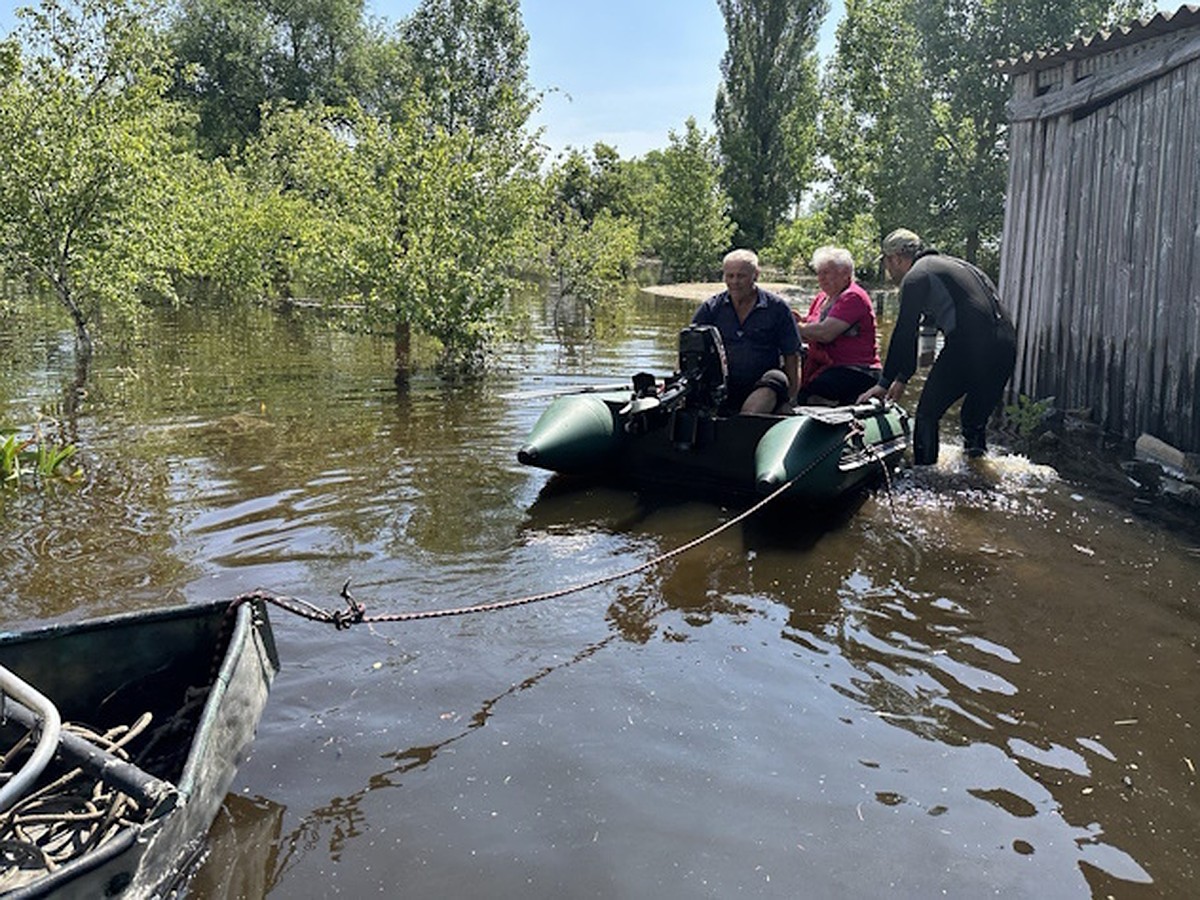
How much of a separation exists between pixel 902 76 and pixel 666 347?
950 cm

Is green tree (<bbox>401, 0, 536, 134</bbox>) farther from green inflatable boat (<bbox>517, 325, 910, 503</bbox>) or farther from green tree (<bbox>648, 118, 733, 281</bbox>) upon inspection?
green inflatable boat (<bbox>517, 325, 910, 503</bbox>)

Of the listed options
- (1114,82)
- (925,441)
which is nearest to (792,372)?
(925,441)

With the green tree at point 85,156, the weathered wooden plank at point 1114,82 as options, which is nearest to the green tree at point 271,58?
the green tree at point 85,156

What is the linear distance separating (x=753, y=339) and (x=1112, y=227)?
375 cm

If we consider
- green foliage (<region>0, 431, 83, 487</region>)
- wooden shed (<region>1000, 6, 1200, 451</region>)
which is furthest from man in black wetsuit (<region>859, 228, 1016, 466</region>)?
green foliage (<region>0, 431, 83, 487</region>)

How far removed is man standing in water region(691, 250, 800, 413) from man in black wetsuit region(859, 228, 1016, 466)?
0.79 metres

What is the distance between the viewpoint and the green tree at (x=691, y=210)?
122 ft

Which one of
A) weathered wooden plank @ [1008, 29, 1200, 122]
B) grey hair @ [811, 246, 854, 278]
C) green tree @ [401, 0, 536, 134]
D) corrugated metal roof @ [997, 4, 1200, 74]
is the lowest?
grey hair @ [811, 246, 854, 278]

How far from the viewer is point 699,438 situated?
7.00 meters

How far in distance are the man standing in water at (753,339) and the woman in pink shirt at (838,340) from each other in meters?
0.54

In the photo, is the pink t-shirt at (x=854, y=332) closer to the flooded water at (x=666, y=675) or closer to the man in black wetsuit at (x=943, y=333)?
the man in black wetsuit at (x=943, y=333)

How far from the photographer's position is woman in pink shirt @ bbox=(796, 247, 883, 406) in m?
7.52

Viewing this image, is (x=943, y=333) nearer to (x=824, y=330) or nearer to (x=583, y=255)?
(x=824, y=330)

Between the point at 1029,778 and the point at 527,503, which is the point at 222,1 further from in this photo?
the point at 1029,778
